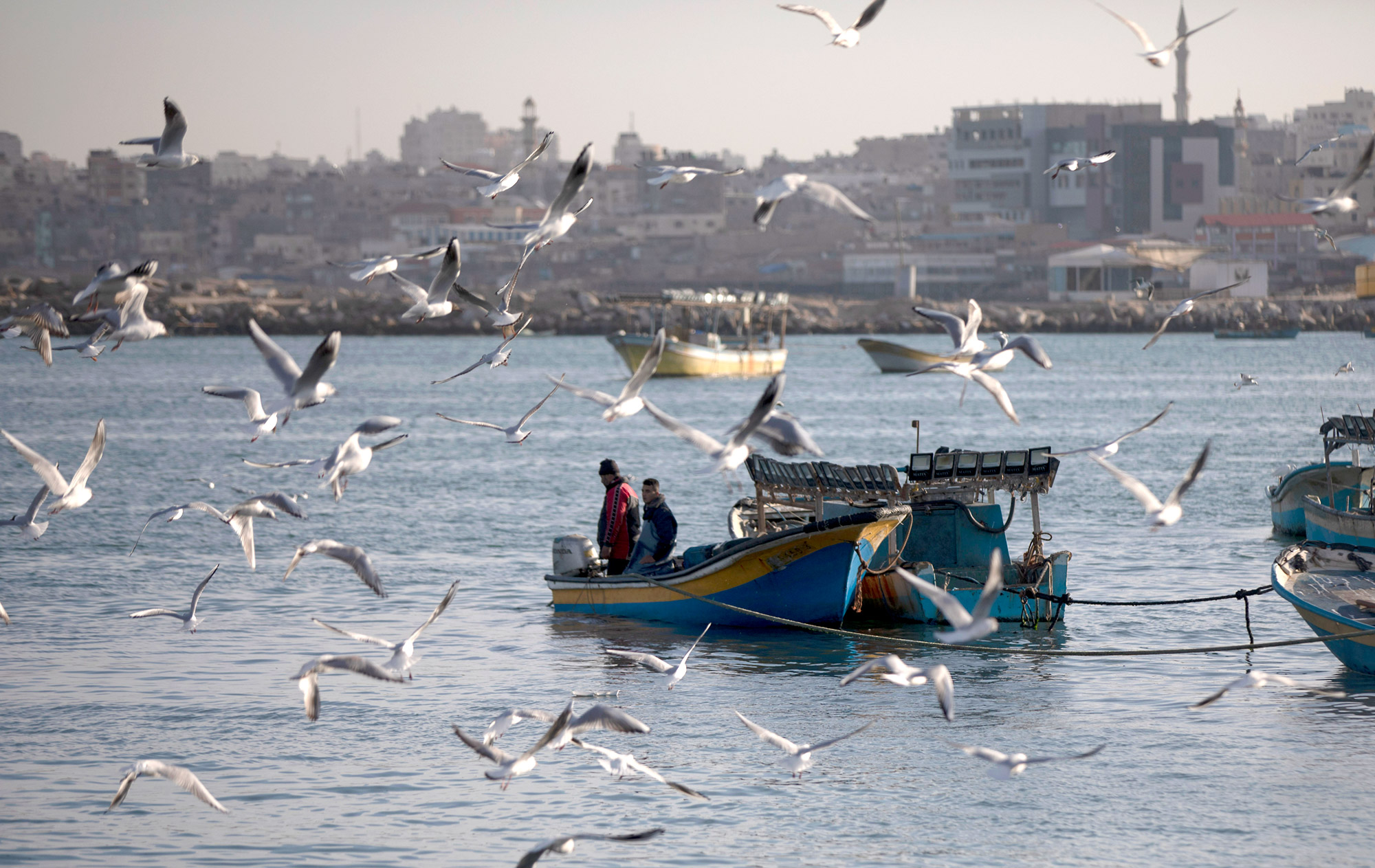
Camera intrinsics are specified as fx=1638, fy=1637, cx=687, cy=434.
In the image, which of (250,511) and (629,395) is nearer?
(629,395)

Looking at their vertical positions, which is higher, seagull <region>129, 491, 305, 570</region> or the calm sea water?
seagull <region>129, 491, 305, 570</region>

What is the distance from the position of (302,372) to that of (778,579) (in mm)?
6996

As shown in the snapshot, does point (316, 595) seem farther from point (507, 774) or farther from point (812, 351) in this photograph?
point (812, 351)

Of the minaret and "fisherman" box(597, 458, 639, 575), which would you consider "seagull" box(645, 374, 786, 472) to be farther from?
the minaret

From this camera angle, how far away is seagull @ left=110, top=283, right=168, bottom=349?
32.0 ft

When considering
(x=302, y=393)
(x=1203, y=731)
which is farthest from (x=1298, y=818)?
(x=302, y=393)

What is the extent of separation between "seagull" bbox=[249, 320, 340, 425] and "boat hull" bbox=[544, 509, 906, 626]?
6241 mm

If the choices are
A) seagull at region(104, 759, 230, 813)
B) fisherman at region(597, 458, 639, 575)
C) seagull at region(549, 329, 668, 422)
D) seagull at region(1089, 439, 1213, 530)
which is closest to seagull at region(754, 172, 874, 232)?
seagull at region(549, 329, 668, 422)

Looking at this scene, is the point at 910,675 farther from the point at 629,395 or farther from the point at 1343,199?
the point at 1343,199

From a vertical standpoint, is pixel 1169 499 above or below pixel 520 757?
above

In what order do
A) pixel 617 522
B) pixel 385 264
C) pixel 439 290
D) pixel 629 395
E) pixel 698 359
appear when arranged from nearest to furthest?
pixel 629 395, pixel 439 290, pixel 385 264, pixel 617 522, pixel 698 359

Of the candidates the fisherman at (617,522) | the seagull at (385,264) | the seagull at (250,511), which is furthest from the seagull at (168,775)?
the fisherman at (617,522)

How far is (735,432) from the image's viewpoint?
27.7 ft

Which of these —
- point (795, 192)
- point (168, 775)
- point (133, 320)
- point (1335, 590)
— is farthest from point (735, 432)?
point (1335, 590)
